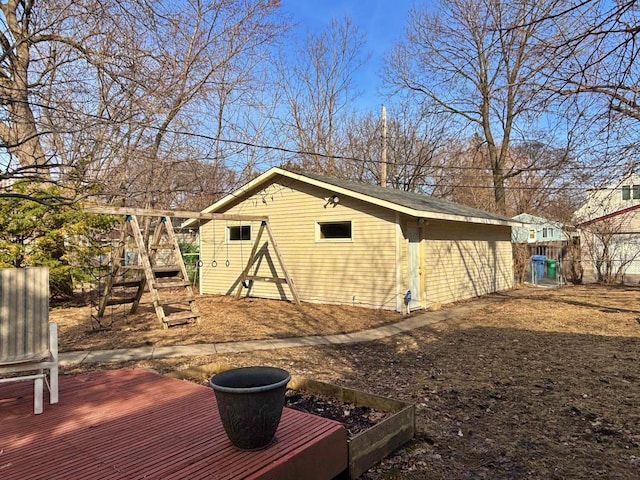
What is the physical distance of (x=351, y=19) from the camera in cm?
2139

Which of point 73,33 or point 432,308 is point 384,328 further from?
point 73,33

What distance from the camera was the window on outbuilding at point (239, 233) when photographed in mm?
13414

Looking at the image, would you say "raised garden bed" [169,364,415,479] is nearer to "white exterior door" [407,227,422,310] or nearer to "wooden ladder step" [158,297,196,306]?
"wooden ladder step" [158,297,196,306]

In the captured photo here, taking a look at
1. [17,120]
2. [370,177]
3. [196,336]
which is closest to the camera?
[17,120]

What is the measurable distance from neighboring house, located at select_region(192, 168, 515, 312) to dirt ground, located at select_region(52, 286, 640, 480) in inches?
58.8

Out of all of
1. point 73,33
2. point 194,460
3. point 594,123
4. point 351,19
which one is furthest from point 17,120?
point 351,19

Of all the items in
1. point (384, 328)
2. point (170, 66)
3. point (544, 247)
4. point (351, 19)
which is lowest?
point (384, 328)

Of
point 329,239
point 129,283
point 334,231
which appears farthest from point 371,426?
point 334,231

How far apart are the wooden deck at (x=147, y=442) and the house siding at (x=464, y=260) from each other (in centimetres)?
870

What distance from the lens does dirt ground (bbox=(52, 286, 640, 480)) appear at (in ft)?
10.2

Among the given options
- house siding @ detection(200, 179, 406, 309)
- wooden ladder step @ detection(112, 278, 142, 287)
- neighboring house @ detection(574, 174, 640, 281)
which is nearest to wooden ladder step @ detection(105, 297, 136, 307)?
wooden ladder step @ detection(112, 278, 142, 287)

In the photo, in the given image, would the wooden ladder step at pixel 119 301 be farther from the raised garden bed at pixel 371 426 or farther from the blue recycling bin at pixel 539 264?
the blue recycling bin at pixel 539 264

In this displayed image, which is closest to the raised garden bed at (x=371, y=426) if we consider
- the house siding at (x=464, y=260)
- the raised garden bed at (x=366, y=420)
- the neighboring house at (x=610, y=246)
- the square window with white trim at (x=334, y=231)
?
the raised garden bed at (x=366, y=420)

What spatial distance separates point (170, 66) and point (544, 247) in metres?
18.7
